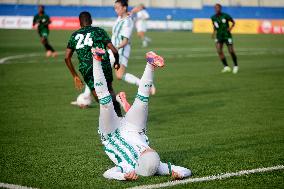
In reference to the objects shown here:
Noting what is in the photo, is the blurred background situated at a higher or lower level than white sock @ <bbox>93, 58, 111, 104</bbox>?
lower

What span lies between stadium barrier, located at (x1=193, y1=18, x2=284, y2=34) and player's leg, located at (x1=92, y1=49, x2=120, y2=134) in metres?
48.2

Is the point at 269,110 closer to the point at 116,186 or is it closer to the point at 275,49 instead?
the point at 116,186

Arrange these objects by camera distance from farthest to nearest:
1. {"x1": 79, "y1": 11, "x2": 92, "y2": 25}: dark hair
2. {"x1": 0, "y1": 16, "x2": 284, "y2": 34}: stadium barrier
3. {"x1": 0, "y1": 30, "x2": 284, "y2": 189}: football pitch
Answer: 1. {"x1": 0, "y1": 16, "x2": 284, "y2": 34}: stadium barrier
2. {"x1": 79, "y1": 11, "x2": 92, "y2": 25}: dark hair
3. {"x1": 0, "y1": 30, "x2": 284, "y2": 189}: football pitch

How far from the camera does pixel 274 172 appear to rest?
6.95 meters

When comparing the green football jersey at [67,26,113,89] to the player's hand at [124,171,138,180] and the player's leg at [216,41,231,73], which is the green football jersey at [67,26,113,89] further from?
the player's leg at [216,41,231,73]

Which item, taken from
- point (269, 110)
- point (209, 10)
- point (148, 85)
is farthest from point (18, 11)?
point (148, 85)

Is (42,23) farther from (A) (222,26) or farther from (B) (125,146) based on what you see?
(B) (125,146)

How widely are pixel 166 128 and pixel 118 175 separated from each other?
3835mm

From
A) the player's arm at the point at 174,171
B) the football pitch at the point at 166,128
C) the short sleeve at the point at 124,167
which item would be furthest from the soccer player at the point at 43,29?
the player's arm at the point at 174,171

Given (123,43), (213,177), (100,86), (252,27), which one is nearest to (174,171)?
(213,177)

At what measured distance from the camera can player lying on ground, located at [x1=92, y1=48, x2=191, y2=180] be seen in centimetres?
659

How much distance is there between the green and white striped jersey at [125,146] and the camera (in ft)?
22.3

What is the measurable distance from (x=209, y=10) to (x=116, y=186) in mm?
58410

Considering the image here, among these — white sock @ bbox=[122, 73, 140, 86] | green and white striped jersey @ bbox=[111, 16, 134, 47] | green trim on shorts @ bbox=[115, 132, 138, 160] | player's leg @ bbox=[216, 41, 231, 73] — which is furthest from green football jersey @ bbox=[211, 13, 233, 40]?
green trim on shorts @ bbox=[115, 132, 138, 160]
